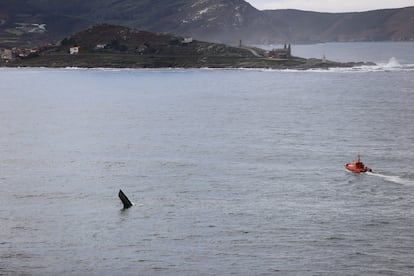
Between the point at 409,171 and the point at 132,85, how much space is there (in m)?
99.7

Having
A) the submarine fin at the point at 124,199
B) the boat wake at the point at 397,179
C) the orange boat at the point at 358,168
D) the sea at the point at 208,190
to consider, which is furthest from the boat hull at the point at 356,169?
the submarine fin at the point at 124,199

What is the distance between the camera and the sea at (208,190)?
3634 centimetres

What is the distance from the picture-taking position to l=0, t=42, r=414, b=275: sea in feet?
119

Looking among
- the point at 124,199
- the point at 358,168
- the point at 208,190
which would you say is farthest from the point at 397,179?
the point at 124,199

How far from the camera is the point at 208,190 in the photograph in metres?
49.2

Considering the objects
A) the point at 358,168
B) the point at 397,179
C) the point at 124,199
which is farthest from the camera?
the point at 358,168

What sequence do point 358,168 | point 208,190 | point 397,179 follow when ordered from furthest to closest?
point 358,168 < point 397,179 < point 208,190

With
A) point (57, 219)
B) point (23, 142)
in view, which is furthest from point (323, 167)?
point (23, 142)

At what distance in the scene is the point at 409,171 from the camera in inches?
2073

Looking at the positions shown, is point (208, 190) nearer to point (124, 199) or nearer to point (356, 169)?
point (124, 199)

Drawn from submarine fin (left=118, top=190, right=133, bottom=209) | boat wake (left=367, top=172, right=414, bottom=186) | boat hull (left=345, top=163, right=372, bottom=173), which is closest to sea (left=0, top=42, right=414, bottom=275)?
boat wake (left=367, top=172, right=414, bottom=186)

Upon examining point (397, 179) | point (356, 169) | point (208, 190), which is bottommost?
point (208, 190)

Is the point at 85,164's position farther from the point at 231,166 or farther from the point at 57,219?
the point at 57,219

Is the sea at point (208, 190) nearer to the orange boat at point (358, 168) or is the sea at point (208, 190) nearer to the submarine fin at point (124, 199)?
the orange boat at point (358, 168)
